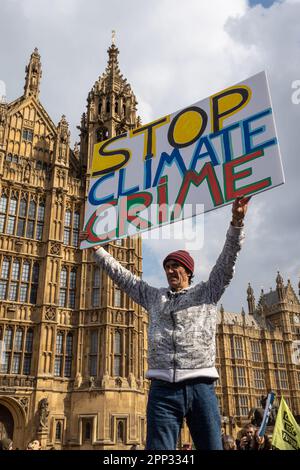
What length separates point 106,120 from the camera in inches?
1037

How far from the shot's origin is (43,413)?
19.0 m

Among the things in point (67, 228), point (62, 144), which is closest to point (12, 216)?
point (67, 228)

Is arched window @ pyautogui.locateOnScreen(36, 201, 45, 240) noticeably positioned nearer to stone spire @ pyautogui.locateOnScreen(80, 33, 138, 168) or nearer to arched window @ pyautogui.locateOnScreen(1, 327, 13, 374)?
stone spire @ pyautogui.locateOnScreen(80, 33, 138, 168)

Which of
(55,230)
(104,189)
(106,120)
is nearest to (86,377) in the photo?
(55,230)

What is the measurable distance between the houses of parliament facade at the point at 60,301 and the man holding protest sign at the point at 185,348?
16449 millimetres

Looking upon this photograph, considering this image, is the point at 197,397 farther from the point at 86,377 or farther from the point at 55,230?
the point at 55,230

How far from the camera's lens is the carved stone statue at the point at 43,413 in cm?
1883

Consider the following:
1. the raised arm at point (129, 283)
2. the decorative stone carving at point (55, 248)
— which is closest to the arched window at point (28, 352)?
the decorative stone carving at point (55, 248)

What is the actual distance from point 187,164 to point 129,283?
1457mm

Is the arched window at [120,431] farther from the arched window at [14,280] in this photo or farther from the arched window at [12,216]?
the arched window at [12,216]

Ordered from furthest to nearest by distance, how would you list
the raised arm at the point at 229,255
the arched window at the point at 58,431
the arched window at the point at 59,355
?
the arched window at the point at 59,355 < the arched window at the point at 58,431 < the raised arm at the point at 229,255

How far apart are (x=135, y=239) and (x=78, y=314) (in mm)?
5744

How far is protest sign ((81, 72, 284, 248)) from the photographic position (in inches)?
154

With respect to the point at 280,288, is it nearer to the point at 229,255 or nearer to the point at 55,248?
the point at 55,248
